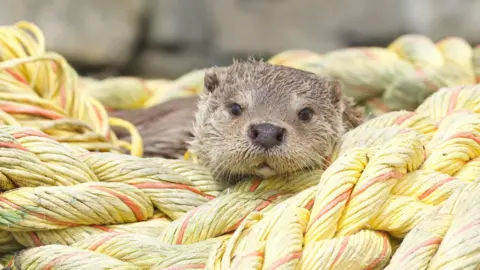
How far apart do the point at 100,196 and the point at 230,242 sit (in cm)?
21

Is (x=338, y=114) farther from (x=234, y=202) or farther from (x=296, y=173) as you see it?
(x=234, y=202)

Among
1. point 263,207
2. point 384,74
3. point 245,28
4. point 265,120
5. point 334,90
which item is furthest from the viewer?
point 245,28

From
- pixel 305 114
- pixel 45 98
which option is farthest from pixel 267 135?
pixel 45 98

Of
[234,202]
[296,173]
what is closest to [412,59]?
[296,173]

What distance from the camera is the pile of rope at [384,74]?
148cm

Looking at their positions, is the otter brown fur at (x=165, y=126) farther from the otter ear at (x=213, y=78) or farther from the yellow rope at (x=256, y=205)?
the yellow rope at (x=256, y=205)

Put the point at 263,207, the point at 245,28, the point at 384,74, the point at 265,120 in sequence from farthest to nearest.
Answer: the point at 245,28 < the point at 384,74 < the point at 265,120 < the point at 263,207

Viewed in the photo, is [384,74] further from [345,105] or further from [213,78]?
[213,78]

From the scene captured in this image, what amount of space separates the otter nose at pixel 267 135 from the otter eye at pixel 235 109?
0.12 metres

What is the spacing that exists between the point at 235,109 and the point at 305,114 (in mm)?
121

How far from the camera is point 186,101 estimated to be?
1695 millimetres

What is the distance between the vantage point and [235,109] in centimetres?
111

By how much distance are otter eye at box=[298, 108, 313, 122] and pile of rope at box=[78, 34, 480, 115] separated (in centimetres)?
25

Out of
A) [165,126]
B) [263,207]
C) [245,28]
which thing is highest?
→ [263,207]
